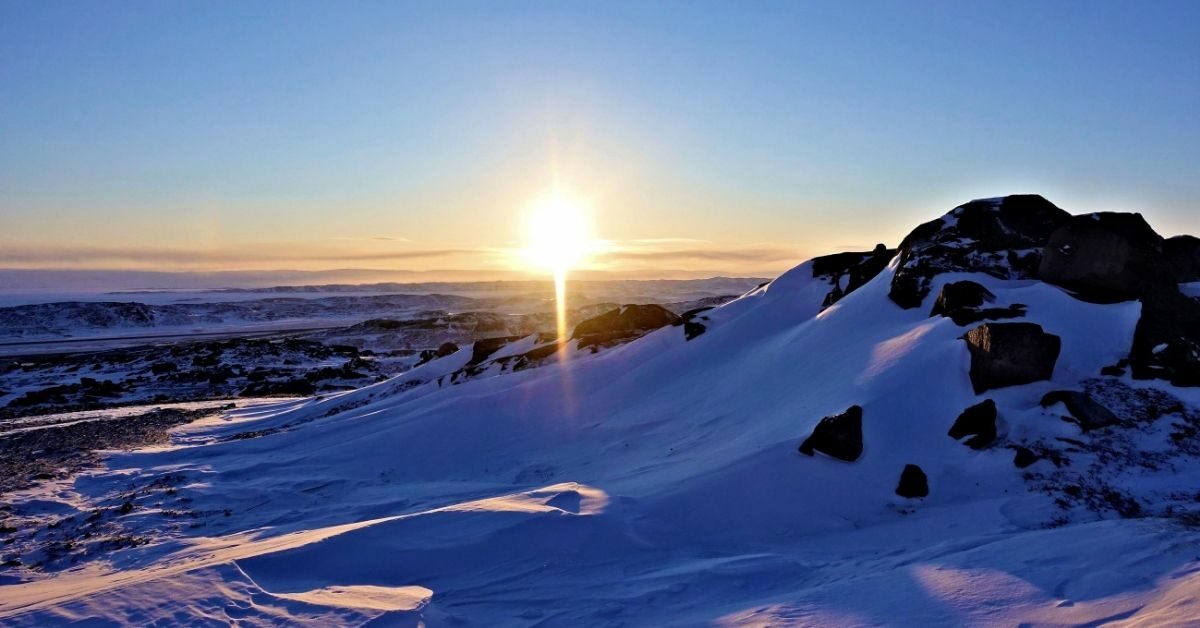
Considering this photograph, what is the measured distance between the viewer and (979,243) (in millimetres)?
16625

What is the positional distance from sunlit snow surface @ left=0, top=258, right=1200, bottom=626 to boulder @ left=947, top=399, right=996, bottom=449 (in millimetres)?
184

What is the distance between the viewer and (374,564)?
8016mm

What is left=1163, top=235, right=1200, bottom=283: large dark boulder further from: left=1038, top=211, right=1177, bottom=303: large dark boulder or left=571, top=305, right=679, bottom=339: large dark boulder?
left=571, top=305, right=679, bottom=339: large dark boulder

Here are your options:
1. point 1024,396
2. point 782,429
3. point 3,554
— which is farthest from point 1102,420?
point 3,554

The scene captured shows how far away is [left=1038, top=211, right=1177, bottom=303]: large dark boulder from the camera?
528 inches

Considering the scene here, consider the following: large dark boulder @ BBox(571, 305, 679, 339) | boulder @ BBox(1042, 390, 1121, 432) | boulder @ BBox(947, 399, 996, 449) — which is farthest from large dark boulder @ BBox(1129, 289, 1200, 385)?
large dark boulder @ BBox(571, 305, 679, 339)

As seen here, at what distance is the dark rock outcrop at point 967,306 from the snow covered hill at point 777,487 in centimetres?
7

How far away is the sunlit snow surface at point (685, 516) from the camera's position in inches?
249

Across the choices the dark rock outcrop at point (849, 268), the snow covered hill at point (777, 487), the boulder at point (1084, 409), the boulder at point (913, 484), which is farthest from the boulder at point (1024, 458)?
the dark rock outcrop at point (849, 268)

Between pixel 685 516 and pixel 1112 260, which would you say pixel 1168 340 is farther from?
pixel 685 516

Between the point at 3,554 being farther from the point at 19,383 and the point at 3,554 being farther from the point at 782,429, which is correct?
the point at 19,383

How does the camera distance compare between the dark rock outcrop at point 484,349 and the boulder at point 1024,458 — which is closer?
the boulder at point 1024,458

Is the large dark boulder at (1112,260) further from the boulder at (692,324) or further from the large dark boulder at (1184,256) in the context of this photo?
the boulder at (692,324)

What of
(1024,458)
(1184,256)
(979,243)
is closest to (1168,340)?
(1184,256)
